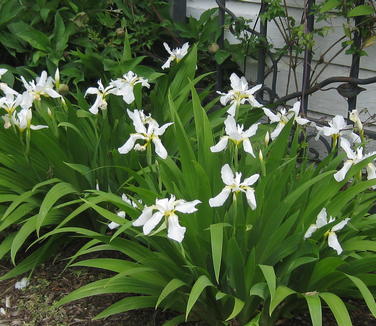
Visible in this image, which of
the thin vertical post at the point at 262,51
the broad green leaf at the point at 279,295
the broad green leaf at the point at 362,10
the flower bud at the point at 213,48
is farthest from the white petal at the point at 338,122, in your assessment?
the flower bud at the point at 213,48

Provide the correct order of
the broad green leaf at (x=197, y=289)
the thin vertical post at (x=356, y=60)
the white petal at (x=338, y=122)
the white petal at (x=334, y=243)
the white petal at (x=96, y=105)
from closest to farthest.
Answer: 1. the broad green leaf at (x=197, y=289)
2. the white petal at (x=334, y=243)
3. the white petal at (x=338, y=122)
4. the white petal at (x=96, y=105)
5. the thin vertical post at (x=356, y=60)

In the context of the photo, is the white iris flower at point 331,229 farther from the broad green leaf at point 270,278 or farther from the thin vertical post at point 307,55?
the thin vertical post at point 307,55

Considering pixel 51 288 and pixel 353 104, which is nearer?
pixel 51 288

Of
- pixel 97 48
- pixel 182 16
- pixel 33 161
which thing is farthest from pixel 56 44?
pixel 33 161

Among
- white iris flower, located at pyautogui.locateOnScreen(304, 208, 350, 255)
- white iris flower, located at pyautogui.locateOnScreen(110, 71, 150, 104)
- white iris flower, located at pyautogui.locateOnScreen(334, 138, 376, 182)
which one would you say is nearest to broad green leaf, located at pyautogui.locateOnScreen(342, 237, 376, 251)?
white iris flower, located at pyautogui.locateOnScreen(304, 208, 350, 255)

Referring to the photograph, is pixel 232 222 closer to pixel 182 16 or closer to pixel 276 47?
pixel 276 47

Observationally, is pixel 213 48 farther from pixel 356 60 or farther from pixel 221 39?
pixel 356 60
